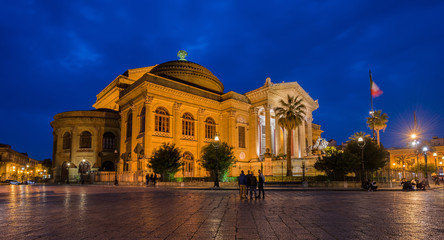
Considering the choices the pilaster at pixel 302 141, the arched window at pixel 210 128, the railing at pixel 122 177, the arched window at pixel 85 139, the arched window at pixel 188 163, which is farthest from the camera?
the pilaster at pixel 302 141

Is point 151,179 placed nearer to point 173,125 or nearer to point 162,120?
point 162,120

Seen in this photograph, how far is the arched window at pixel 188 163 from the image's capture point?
38.1 m

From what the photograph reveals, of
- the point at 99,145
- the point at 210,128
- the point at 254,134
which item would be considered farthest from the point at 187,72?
the point at 99,145

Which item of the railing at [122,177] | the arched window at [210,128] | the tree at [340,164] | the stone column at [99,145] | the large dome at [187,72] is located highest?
the large dome at [187,72]

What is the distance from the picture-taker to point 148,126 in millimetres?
34000

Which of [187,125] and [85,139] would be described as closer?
[187,125]

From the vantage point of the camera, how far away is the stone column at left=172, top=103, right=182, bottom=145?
3697 centimetres

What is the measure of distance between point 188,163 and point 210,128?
6210 mm

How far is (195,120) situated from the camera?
4019 cm

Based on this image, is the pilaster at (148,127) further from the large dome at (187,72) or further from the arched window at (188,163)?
the large dome at (187,72)

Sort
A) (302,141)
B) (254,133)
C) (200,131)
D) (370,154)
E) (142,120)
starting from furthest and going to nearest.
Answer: (302,141), (254,133), (200,131), (142,120), (370,154)

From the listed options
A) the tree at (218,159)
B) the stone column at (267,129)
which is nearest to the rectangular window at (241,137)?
the stone column at (267,129)

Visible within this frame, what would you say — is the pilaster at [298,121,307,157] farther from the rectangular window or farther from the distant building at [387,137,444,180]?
the distant building at [387,137,444,180]

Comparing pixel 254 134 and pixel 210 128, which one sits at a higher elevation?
pixel 210 128
